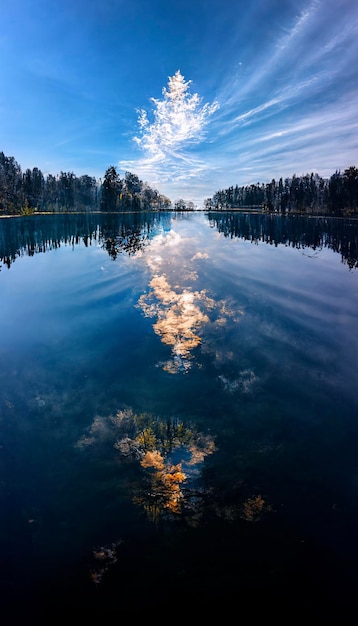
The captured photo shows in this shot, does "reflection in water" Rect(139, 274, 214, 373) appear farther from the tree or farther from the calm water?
the tree

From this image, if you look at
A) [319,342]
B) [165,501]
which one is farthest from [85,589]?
[319,342]

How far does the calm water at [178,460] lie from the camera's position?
4.59m

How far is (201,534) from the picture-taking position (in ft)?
16.9

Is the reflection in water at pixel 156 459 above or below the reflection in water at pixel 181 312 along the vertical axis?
below

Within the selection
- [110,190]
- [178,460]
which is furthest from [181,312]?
[110,190]

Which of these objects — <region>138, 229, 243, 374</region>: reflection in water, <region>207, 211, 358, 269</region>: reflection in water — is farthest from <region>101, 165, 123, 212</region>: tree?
<region>138, 229, 243, 374</region>: reflection in water

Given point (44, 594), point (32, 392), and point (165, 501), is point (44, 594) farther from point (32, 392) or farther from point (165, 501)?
point (32, 392)

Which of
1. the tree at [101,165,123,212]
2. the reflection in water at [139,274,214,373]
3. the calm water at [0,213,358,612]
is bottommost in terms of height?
the calm water at [0,213,358,612]

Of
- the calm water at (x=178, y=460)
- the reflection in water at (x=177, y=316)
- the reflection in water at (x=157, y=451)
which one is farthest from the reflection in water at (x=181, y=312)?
the reflection in water at (x=157, y=451)

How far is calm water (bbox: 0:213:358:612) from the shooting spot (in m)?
4.59

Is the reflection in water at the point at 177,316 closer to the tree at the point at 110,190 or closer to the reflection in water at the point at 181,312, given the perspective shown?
the reflection in water at the point at 181,312

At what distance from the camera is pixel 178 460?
6719 mm

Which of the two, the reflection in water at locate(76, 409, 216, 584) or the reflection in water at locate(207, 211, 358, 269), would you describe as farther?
the reflection in water at locate(207, 211, 358, 269)

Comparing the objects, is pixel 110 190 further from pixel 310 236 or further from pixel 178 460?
pixel 178 460
